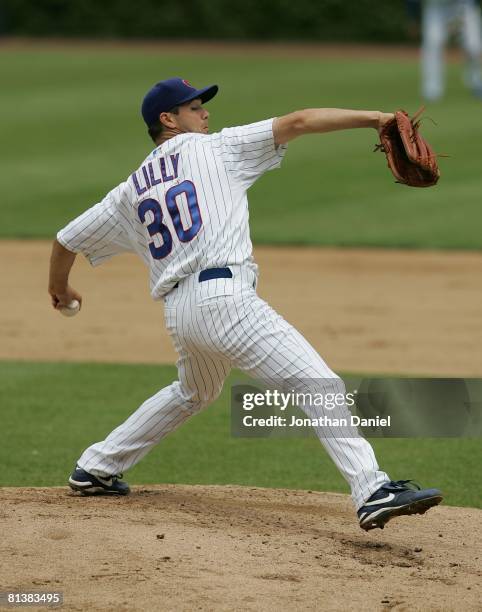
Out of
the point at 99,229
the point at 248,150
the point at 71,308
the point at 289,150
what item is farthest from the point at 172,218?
the point at 289,150

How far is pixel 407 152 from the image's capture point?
4.62m

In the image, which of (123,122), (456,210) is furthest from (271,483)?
(123,122)

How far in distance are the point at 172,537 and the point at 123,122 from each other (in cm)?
1464

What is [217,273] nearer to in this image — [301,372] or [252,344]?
[252,344]

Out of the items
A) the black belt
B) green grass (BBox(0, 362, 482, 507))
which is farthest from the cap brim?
green grass (BBox(0, 362, 482, 507))

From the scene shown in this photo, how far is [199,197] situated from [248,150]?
0.26 metres

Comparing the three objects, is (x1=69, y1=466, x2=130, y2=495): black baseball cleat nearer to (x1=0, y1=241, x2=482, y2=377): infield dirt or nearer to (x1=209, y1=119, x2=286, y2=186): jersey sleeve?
(x1=209, y1=119, x2=286, y2=186): jersey sleeve

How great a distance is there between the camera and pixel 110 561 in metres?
4.37

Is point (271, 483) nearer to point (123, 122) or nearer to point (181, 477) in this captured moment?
point (181, 477)

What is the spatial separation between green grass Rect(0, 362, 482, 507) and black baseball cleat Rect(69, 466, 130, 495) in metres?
0.66

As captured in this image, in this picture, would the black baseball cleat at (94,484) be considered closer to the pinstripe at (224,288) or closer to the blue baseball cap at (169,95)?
the pinstripe at (224,288)

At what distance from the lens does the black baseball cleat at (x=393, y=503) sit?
14.6ft

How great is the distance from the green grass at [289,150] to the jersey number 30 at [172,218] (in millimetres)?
7404

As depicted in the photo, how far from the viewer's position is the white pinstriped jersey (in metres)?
4.75
